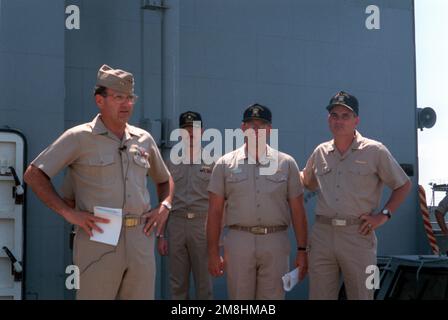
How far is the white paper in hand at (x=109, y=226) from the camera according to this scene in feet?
13.0

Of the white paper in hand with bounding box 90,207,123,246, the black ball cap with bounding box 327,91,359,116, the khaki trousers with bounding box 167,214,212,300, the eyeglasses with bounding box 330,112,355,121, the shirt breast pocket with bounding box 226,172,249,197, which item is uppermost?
the black ball cap with bounding box 327,91,359,116

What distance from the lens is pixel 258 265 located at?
477 cm

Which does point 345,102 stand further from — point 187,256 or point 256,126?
point 187,256

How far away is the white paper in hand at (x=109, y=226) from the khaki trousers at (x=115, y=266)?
0.04m

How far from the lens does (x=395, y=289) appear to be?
17.7 ft

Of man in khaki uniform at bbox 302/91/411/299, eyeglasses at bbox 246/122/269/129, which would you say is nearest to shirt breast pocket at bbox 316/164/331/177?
man in khaki uniform at bbox 302/91/411/299

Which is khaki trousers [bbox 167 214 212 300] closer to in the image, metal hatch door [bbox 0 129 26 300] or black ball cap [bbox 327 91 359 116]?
metal hatch door [bbox 0 129 26 300]

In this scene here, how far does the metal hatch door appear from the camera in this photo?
5484 mm

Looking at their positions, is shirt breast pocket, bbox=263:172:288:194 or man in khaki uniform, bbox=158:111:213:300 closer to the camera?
shirt breast pocket, bbox=263:172:288:194

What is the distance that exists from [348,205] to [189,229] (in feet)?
5.88

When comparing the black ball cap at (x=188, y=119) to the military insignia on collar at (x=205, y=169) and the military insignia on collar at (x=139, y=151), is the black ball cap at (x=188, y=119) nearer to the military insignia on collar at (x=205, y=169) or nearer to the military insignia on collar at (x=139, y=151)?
the military insignia on collar at (x=205, y=169)
